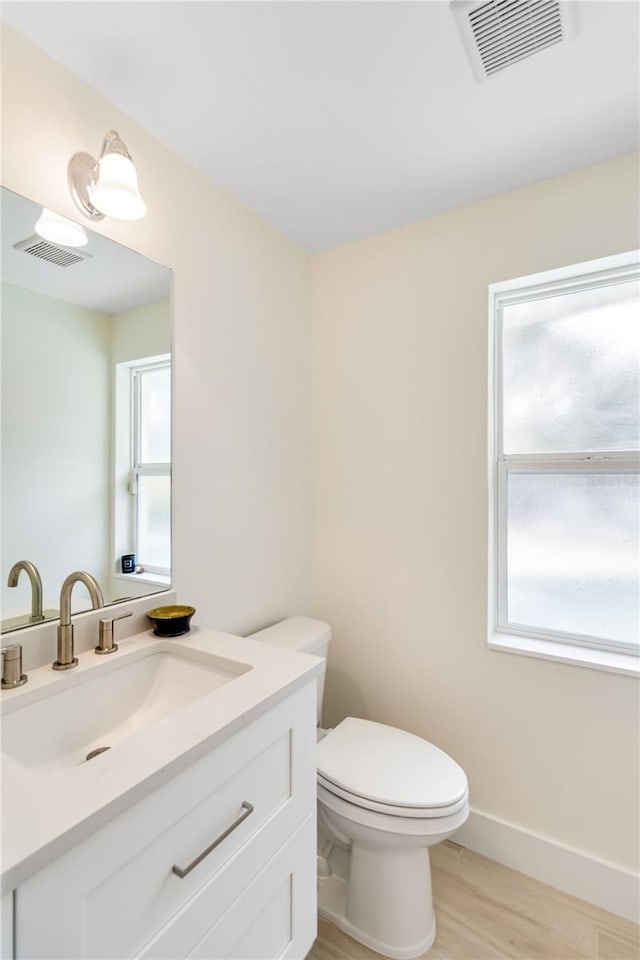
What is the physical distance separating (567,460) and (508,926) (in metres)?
1.43

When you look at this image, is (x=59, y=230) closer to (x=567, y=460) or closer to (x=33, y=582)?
(x=33, y=582)

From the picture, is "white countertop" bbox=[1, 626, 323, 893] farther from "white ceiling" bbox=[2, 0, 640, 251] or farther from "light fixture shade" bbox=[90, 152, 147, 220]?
"white ceiling" bbox=[2, 0, 640, 251]

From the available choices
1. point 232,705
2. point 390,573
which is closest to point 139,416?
point 232,705

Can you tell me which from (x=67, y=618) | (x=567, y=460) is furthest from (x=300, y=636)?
(x=567, y=460)

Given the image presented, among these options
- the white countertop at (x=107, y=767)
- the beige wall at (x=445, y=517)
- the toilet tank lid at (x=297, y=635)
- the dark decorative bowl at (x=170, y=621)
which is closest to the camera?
the white countertop at (x=107, y=767)

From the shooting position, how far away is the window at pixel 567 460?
1483 millimetres

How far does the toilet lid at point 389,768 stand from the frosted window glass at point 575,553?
1.97ft

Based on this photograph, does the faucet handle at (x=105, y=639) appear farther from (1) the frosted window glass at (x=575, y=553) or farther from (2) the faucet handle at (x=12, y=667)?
(1) the frosted window glass at (x=575, y=553)

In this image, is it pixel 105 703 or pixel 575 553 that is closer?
pixel 105 703

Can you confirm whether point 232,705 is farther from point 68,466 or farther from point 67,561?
point 68,466

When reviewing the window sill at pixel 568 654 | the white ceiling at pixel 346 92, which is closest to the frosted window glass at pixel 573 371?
the white ceiling at pixel 346 92

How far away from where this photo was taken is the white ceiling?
98 cm

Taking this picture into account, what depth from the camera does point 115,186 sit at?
1.03m

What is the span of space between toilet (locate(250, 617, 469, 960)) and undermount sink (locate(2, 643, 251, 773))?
1.71ft
